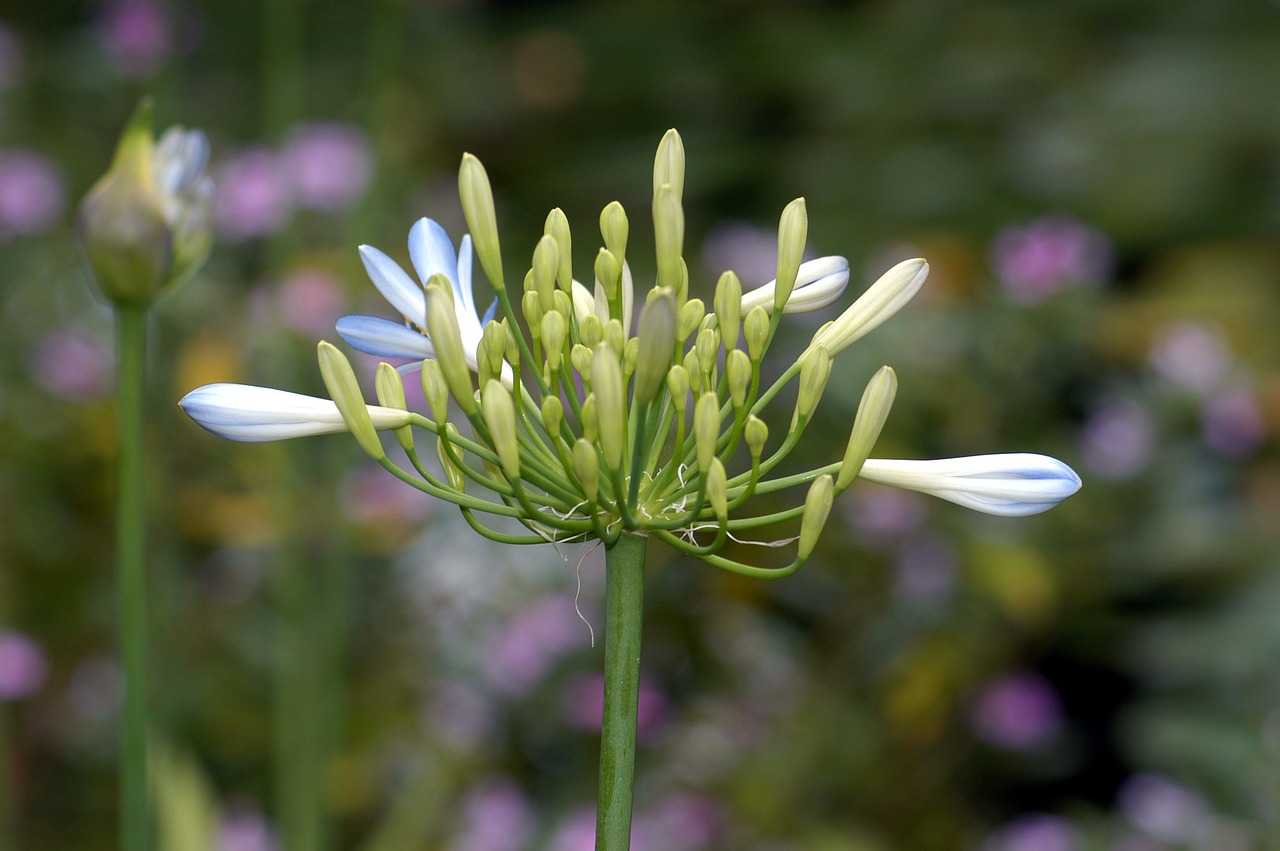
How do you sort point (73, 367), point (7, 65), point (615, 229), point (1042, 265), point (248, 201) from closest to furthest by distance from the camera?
1. point (615, 229)
2. point (1042, 265)
3. point (73, 367)
4. point (248, 201)
5. point (7, 65)

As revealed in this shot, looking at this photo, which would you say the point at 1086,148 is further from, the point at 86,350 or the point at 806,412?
the point at 806,412

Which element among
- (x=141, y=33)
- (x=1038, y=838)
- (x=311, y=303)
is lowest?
(x=1038, y=838)

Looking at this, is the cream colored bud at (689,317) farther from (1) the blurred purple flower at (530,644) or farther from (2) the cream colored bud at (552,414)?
(1) the blurred purple flower at (530,644)

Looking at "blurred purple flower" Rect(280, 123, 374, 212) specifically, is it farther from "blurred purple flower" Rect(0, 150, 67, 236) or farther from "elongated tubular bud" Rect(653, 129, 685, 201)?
"elongated tubular bud" Rect(653, 129, 685, 201)

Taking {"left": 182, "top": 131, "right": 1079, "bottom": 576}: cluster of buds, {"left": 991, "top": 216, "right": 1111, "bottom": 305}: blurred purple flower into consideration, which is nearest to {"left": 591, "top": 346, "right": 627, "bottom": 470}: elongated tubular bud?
{"left": 182, "top": 131, "right": 1079, "bottom": 576}: cluster of buds

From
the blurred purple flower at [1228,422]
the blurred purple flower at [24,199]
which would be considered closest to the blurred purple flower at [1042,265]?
the blurred purple flower at [1228,422]

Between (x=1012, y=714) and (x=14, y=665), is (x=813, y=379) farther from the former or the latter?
(x=1012, y=714)

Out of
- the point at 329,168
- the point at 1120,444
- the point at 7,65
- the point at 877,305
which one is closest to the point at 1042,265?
the point at 1120,444
